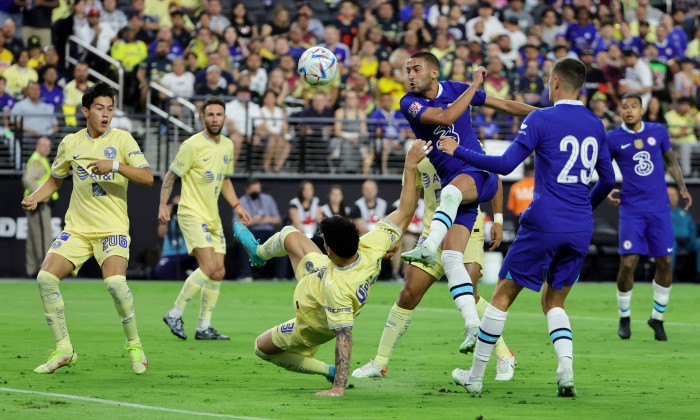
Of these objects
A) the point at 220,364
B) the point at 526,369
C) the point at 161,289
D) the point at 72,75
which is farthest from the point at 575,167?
the point at 72,75

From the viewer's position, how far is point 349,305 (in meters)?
7.39

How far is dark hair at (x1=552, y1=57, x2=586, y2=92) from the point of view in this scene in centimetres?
766

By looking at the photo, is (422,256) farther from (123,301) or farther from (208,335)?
(208,335)

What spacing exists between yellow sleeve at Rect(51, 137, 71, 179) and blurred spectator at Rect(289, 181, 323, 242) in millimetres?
11958

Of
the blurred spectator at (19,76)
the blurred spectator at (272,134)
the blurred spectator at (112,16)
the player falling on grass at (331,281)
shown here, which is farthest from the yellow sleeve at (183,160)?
the blurred spectator at (112,16)

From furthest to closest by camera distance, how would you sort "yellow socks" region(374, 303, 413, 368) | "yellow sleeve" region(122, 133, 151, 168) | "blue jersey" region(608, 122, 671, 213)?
"blue jersey" region(608, 122, 671, 213)
"yellow sleeve" region(122, 133, 151, 168)
"yellow socks" region(374, 303, 413, 368)

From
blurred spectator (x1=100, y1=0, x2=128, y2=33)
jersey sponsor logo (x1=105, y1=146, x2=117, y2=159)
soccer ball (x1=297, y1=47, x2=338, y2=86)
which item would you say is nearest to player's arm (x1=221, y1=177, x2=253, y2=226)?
soccer ball (x1=297, y1=47, x2=338, y2=86)

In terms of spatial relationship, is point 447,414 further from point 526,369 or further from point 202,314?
point 202,314

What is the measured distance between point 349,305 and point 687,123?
18.3 m

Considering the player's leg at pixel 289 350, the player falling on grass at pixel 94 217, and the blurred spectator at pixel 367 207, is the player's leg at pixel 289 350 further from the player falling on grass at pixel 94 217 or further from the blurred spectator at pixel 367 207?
the blurred spectator at pixel 367 207

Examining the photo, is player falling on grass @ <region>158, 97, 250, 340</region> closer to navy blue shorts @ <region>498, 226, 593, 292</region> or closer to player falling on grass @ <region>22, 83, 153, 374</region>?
player falling on grass @ <region>22, 83, 153, 374</region>

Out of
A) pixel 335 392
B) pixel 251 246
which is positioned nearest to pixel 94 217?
pixel 251 246

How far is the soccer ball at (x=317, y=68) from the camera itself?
1109cm

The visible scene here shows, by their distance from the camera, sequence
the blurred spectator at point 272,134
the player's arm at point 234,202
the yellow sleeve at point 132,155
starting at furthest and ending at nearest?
the blurred spectator at point 272,134, the player's arm at point 234,202, the yellow sleeve at point 132,155
